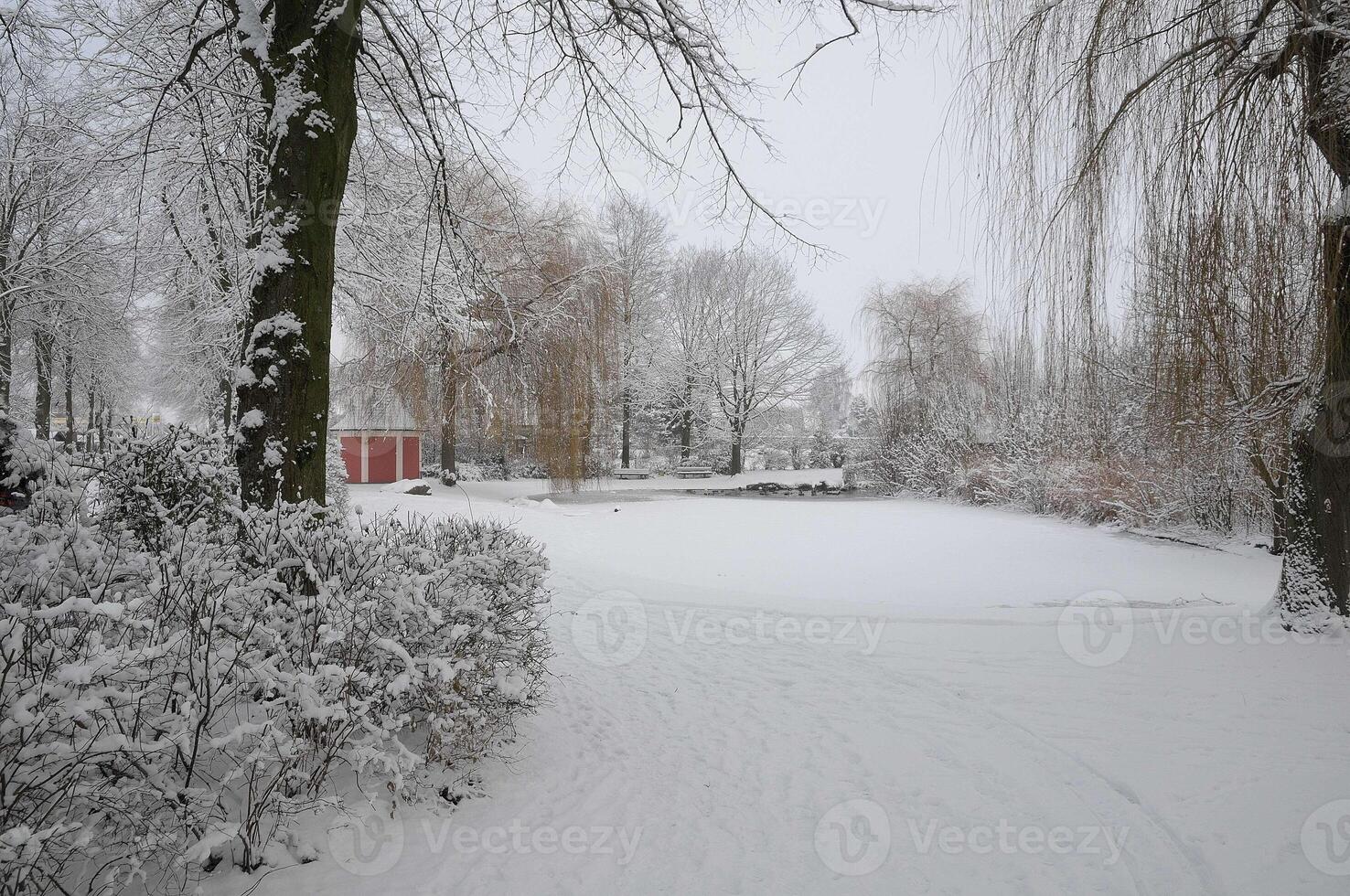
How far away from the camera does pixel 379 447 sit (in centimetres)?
2236

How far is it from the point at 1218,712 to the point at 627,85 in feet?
17.1

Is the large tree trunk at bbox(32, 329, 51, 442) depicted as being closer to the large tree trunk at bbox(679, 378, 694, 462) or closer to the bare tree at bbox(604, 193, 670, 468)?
the bare tree at bbox(604, 193, 670, 468)

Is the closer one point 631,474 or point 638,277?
point 638,277

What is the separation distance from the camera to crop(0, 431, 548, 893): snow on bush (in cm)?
165

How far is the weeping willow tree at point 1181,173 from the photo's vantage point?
3461mm

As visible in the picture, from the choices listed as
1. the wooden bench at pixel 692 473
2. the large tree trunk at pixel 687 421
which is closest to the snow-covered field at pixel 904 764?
the wooden bench at pixel 692 473

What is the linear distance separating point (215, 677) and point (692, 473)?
93.3 feet

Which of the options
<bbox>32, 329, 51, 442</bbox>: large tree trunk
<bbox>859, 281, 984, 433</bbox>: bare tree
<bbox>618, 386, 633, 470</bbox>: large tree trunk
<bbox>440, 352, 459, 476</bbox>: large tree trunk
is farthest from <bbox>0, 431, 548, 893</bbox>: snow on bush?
<bbox>618, 386, 633, 470</bbox>: large tree trunk

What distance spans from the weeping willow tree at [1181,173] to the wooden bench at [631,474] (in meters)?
24.4

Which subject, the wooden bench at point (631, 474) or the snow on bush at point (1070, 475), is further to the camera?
the wooden bench at point (631, 474)

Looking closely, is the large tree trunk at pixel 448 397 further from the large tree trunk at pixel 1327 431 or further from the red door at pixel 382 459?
the large tree trunk at pixel 1327 431

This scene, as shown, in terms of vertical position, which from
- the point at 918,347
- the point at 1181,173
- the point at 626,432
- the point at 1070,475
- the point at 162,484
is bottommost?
the point at 1070,475

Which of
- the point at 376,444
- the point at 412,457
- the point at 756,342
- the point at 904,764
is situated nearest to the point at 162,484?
the point at 904,764

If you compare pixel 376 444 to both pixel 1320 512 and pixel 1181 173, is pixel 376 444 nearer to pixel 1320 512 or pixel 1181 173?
pixel 1181 173
